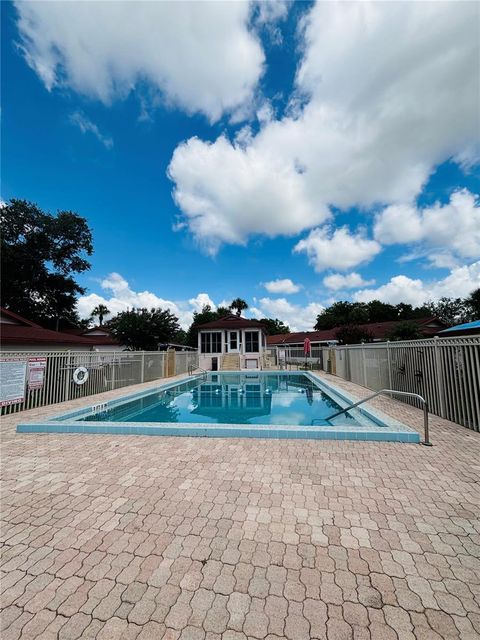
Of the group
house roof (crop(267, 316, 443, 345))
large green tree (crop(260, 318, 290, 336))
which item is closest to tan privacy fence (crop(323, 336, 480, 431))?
house roof (crop(267, 316, 443, 345))

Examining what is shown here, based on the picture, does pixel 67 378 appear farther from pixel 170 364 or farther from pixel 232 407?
pixel 170 364

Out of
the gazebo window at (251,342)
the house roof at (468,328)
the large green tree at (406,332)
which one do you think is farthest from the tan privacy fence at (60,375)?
the large green tree at (406,332)

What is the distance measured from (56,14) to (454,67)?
10047 mm

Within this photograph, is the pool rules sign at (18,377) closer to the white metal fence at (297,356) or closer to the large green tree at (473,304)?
the white metal fence at (297,356)

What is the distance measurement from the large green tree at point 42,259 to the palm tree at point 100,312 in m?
27.1

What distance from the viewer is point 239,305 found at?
5438cm

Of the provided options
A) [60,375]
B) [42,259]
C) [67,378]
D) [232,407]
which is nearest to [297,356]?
[232,407]

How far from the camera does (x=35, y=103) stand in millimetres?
10703

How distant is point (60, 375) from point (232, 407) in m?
5.98

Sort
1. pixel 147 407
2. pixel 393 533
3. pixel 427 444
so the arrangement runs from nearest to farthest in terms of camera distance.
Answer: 1. pixel 393 533
2. pixel 427 444
3. pixel 147 407

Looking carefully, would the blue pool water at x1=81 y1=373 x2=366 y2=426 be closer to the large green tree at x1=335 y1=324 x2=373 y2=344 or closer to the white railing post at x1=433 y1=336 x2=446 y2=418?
the white railing post at x1=433 y1=336 x2=446 y2=418

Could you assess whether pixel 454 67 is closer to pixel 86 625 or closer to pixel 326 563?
pixel 326 563

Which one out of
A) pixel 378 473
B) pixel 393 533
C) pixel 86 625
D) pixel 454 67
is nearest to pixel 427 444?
pixel 378 473

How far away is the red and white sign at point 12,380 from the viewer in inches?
276
